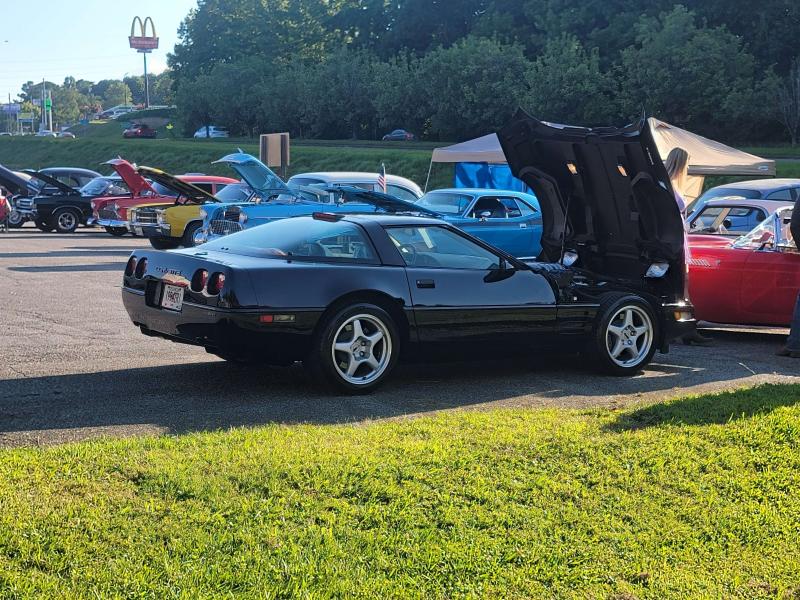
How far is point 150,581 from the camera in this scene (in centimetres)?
378

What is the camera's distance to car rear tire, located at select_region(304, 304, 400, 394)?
717 centimetres

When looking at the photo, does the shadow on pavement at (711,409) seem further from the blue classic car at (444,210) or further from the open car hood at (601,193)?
the blue classic car at (444,210)

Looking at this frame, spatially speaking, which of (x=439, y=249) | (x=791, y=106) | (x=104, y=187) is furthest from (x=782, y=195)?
(x=791, y=106)

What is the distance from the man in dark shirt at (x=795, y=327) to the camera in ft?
31.4

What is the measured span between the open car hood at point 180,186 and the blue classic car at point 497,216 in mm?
5492

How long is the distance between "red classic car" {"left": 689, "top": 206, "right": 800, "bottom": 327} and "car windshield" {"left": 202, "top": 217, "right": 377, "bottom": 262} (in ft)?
14.3

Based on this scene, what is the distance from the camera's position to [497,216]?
17.3 m

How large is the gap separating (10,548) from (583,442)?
3.04 m

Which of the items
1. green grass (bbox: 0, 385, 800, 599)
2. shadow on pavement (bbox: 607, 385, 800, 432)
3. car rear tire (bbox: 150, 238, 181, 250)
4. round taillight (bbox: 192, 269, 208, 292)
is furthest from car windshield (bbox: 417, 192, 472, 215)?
green grass (bbox: 0, 385, 800, 599)

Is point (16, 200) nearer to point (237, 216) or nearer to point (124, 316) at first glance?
point (237, 216)

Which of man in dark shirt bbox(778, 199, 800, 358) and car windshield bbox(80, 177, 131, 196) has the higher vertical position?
car windshield bbox(80, 177, 131, 196)

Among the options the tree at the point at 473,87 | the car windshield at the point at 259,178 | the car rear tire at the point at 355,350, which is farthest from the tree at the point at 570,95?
the car rear tire at the point at 355,350

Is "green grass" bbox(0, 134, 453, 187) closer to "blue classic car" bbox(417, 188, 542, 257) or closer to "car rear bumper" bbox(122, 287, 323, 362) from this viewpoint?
"blue classic car" bbox(417, 188, 542, 257)

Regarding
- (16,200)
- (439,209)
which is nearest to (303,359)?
(439,209)
